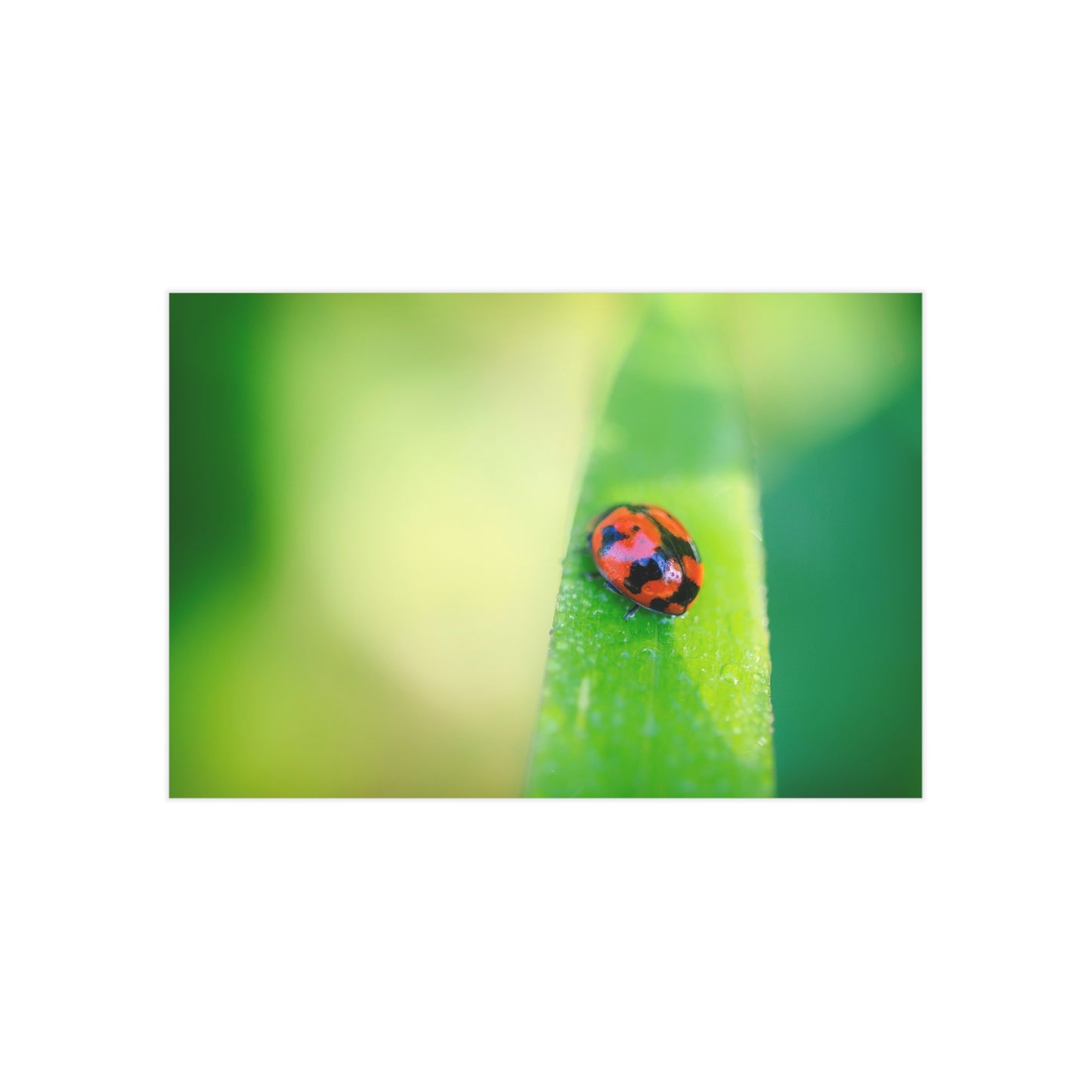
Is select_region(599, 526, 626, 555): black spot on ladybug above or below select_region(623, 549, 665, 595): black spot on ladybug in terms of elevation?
above

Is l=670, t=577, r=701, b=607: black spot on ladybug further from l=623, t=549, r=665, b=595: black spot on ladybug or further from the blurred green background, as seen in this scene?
the blurred green background

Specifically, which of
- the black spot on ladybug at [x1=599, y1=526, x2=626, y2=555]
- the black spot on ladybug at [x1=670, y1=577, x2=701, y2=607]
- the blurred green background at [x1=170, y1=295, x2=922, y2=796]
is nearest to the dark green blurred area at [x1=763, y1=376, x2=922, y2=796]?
the blurred green background at [x1=170, y1=295, x2=922, y2=796]

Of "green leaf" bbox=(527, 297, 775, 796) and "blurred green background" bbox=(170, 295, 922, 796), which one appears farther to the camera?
"blurred green background" bbox=(170, 295, 922, 796)

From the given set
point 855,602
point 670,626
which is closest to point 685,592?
point 670,626

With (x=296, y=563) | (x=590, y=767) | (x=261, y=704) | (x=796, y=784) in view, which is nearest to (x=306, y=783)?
(x=261, y=704)

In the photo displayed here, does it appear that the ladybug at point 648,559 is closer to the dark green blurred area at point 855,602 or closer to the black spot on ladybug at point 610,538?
the black spot on ladybug at point 610,538

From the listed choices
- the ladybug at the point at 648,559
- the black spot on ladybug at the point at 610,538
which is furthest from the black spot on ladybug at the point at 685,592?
the black spot on ladybug at the point at 610,538
